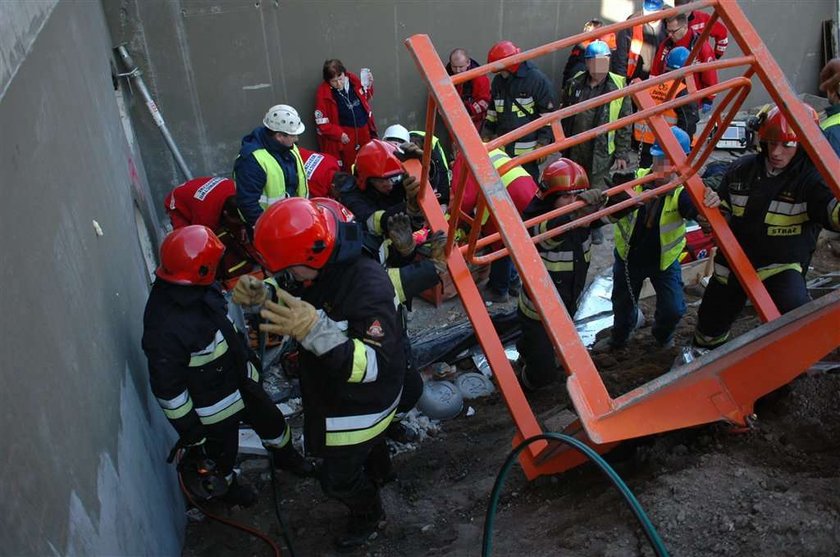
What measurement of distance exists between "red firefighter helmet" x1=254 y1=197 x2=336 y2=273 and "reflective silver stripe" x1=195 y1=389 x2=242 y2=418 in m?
0.98

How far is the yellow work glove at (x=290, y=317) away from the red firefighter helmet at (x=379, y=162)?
1.84 m

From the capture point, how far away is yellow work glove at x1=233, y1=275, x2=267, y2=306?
2961 millimetres

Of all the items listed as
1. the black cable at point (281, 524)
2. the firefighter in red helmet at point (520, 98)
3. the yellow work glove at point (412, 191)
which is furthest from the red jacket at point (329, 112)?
the black cable at point (281, 524)

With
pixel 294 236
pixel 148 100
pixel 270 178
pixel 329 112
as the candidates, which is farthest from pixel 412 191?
pixel 148 100

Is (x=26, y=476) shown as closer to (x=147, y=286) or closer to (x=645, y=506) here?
(x=645, y=506)

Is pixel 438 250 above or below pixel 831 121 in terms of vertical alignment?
below

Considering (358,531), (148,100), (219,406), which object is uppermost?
(148,100)

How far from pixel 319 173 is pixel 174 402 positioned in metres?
3.26

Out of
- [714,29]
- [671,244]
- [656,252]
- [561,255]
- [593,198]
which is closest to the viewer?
[593,198]

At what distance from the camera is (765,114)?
11.8 feet

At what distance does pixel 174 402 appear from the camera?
319cm

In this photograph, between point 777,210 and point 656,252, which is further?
point 656,252

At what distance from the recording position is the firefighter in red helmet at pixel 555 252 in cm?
395

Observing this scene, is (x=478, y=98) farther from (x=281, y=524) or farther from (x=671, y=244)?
(x=281, y=524)
